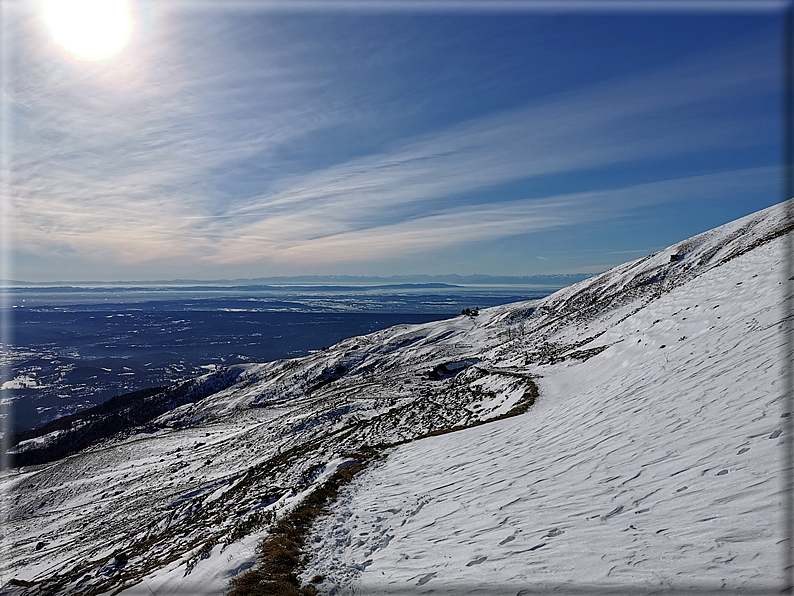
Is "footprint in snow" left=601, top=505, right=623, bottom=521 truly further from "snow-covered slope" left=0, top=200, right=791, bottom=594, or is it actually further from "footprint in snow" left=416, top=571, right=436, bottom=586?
"footprint in snow" left=416, top=571, right=436, bottom=586

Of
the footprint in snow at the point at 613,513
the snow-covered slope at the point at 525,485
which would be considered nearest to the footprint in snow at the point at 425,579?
the snow-covered slope at the point at 525,485

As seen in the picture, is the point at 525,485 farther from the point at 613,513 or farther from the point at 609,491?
the point at 613,513

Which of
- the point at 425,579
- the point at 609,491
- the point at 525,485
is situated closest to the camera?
the point at 425,579

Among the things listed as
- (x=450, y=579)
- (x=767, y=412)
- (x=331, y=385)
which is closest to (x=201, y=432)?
(x=331, y=385)

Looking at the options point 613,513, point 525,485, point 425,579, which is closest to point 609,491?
point 613,513

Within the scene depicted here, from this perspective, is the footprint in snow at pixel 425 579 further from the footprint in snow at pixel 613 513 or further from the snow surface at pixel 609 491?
the footprint in snow at pixel 613 513

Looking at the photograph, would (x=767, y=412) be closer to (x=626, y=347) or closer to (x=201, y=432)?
(x=626, y=347)

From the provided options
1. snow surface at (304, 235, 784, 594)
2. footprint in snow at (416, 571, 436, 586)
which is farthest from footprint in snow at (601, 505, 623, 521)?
footprint in snow at (416, 571, 436, 586)

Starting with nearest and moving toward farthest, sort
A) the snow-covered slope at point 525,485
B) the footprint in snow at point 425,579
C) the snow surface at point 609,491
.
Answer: the snow surface at point 609,491 < the snow-covered slope at point 525,485 < the footprint in snow at point 425,579
